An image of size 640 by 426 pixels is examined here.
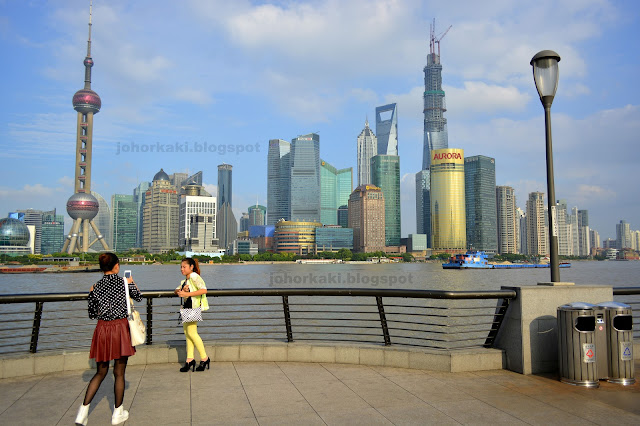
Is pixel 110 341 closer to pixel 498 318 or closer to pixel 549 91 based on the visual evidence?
pixel 498 318

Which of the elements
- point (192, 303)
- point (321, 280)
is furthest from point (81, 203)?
point (192, 303)

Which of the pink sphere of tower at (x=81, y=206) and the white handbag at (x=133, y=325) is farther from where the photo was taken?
the pink sphere of tower at (x=81, y=206)

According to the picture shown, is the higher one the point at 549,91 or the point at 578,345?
the point at 549,91

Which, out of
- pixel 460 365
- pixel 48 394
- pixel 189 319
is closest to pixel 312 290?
pixel 189 319

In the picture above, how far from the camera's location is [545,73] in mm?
7965

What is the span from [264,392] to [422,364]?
2.52 metres

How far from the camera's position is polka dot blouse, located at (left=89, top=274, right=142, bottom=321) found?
5449 mm

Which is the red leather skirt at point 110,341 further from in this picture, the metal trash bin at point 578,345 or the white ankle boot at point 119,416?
the metal trash bin at point 578,345

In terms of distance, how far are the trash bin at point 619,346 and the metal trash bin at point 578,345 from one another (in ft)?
0.71

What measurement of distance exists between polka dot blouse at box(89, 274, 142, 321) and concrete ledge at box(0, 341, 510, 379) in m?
2.62

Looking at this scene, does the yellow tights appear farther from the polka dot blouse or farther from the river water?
the river water

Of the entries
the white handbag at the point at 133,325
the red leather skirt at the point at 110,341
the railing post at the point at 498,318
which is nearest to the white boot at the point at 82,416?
the red leather skirt at the point at 110,341

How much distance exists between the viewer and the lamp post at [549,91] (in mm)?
7836

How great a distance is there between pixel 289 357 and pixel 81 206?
196 meters
